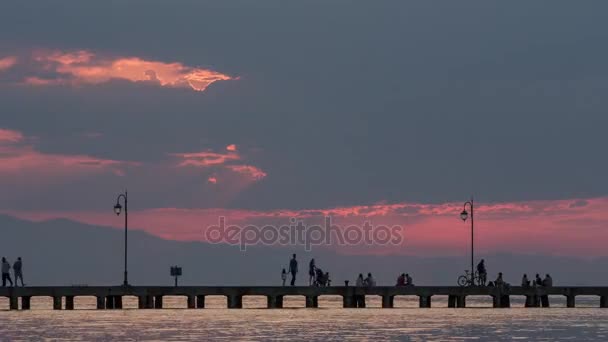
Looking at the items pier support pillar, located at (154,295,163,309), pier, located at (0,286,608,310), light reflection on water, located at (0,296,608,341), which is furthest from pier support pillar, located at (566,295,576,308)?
pier support pillar, located at (154,295,163,309)

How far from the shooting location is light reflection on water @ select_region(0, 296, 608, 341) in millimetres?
57438

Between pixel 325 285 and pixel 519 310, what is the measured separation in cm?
1274

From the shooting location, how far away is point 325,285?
83375 mm

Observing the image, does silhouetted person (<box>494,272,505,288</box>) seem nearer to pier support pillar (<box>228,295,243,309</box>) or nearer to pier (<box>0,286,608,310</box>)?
pier (<box>0,286,608,310</box>)

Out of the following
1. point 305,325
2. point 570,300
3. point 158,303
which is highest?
point 570,300

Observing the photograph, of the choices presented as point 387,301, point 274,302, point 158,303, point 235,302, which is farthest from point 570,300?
point 158,303

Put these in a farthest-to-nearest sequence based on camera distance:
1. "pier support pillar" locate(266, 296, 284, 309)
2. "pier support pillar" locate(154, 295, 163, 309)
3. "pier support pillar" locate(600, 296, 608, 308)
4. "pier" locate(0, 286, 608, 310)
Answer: "pier support pillar" locate(600, 296, 608, 308)
"pier support pillar" locate(266, 296, 284, 309)
"pier support pillar" locate(154, 295, 163, 309)
"pier" locate(0, 286, 608, 310)

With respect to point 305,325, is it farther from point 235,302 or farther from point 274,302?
point 274,302

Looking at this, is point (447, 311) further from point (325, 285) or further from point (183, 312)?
point (183, 312)

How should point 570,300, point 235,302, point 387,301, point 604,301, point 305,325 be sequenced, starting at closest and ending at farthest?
1. point 305,325
2. point 235,302
3. point 387,301
4. point 604,301
5. point 570,300

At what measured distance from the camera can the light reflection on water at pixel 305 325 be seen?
57.4 meters

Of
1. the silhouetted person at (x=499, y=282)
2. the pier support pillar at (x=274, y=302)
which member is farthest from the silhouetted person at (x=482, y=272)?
the pier support pillar at (x=274, y=302)

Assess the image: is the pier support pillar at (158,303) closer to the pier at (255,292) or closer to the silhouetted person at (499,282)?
the pier at (255,292)

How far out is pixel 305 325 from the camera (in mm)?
65500
